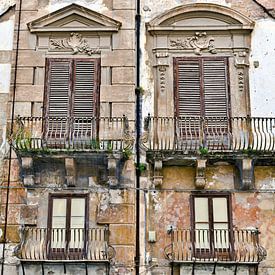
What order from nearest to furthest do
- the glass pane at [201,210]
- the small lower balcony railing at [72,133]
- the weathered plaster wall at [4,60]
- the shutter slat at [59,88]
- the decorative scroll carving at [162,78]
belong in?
the glass pane at [201,210], the small lower balcony railing at [72,133], the weathered plaster wall at [4,60], the shutter slat at [59,88], the decorative scroll carving at [162,78]

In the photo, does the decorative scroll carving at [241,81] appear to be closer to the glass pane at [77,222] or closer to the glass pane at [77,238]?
the glass pane at [77,222]

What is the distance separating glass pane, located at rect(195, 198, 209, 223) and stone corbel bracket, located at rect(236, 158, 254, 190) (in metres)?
1.00

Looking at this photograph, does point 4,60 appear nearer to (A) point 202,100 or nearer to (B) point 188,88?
(B) point 188,88

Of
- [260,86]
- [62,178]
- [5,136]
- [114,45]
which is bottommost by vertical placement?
[62,178]

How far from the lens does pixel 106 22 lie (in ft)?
59.1

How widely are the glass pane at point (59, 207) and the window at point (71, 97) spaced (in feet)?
5.39

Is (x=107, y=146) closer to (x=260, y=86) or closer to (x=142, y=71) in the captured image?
(x=142, y=71)

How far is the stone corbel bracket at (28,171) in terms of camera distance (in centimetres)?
1639

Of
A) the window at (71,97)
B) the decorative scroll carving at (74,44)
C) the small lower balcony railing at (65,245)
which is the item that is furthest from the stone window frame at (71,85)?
the small lower balcony railing at (65,245)

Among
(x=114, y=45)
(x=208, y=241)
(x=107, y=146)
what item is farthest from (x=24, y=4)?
(x=208, y=241)

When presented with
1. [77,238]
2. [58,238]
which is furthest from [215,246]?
[58,238]

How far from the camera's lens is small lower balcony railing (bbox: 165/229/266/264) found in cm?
1580

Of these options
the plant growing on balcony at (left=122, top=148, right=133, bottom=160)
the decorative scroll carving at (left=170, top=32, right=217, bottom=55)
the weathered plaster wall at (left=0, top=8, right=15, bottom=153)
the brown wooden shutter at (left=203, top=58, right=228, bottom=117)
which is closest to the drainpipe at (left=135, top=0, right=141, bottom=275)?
the plant growing on balcony at (left=122, top=148, right=133, bottom=160)

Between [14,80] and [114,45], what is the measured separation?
2.79 meters
